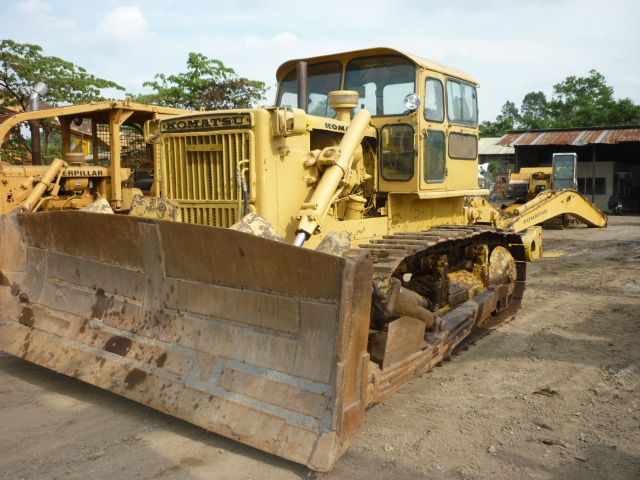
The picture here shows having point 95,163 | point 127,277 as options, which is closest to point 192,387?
point 127,277

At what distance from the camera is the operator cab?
5875 millimetres

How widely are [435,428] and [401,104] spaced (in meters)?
3.23

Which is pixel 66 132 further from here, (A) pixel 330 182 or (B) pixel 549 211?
(B) pixel 549 211

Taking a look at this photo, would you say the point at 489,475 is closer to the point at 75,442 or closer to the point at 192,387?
the point at 192,387

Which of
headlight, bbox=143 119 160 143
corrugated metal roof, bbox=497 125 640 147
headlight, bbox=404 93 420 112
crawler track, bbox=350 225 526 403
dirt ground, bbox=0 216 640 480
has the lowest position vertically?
dirt ground, bbox=0 216 640 480

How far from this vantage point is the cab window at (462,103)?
646cm

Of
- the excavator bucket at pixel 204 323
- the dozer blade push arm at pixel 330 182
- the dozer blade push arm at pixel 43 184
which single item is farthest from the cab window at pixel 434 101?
the dozer blade push arm at pixel 43 184

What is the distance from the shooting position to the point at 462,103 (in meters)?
6.79

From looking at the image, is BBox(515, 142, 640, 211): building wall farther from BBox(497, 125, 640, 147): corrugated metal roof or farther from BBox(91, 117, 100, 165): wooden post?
BBox(91, 117, 100, 165): wooden post

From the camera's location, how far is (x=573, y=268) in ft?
35.4

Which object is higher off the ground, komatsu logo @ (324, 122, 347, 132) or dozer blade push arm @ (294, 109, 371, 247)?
komatsu logo @ (324, 122, 347, 132)

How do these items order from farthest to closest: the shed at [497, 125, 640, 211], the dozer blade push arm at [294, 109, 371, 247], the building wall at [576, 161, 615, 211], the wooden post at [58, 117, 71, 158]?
the building wall at [576, 161, 615, 211] → the shed at [497, 125, 640, 211] → the wooden post at [58, 117, 71, 158] → the dozer blade push arm at [294, 109, 371, 247]

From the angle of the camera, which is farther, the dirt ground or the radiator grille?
the radiator grille

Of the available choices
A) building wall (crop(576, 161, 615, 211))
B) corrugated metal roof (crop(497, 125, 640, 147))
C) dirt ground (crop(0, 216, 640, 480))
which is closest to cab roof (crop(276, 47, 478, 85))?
dirt ground (crop(0, 216, 640, 480))
